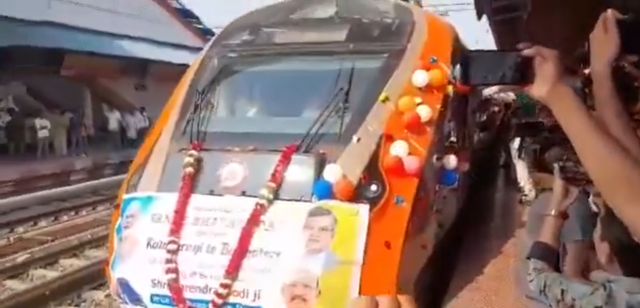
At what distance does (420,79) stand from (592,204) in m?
0.66

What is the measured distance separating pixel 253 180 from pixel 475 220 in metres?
0.65

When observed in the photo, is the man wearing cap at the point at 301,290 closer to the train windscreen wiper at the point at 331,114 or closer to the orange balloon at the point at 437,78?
the train windscreen wiper at the point at 331,114

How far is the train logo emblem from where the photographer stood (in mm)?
2324

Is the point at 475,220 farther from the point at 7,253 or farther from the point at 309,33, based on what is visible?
the point at 7,253

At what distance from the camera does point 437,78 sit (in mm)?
2346

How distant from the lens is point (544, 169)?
8.54ft

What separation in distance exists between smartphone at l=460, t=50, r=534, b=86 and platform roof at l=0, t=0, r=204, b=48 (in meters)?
7.61

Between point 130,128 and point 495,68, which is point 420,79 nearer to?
point 495,68

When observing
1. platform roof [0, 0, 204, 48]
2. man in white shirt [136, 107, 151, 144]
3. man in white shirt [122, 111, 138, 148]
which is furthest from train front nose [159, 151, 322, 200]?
man in white shirt [136, 107, 151, 144]

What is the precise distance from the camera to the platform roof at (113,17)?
959cm

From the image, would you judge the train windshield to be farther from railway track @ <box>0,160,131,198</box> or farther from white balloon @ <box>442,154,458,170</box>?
railway track @ <box>0,160,131,198</box>

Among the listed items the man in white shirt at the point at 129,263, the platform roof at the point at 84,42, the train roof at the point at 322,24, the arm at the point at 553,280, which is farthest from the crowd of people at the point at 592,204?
the platform roof at the point at 84,42

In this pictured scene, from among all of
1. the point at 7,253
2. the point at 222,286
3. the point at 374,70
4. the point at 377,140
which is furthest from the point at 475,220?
the point at 7,253

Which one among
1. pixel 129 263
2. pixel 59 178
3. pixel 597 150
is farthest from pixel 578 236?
pixel 59 178
